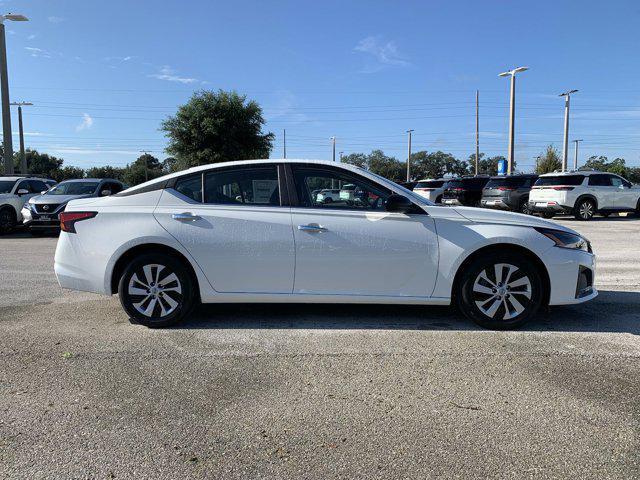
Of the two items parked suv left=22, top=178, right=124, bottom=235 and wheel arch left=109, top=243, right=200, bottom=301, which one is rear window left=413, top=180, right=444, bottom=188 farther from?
wheel arch left=109, top=243, right=200, bottom=301

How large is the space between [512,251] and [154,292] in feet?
11.5

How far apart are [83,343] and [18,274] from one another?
4.43 meters

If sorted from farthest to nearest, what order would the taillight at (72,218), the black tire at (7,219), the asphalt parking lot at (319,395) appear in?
1. the black tire at (7,219)
2. the taillight at (72,218)
3. the asphalt parking lot at (319,395)

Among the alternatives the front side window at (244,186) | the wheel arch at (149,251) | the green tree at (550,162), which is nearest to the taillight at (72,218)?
the wheel arch at (149,251)

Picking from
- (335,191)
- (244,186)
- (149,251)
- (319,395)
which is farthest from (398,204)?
(149,251)

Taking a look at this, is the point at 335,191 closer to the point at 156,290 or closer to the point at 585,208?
the point at 156,290

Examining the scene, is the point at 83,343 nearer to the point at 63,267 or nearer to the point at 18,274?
the point at 63,267

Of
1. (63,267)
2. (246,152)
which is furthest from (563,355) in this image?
(246,152)

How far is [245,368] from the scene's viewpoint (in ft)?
12.8

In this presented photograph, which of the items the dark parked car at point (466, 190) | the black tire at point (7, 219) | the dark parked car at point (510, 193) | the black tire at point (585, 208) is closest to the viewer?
the black tire at point (7, 219)

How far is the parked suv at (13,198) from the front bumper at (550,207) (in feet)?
57.0

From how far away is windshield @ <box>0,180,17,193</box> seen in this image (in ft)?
49.8

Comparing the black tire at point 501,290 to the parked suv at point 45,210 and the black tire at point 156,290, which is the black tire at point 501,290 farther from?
the parked suv at point 45,210

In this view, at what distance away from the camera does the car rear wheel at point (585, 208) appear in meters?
18.0
